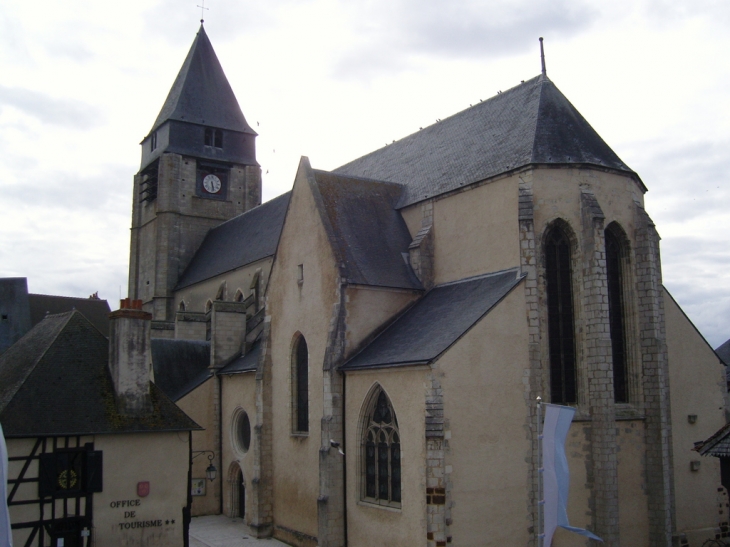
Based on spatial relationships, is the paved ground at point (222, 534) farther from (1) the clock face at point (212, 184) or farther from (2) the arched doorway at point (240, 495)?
(1) the clock face at point (212, 184)

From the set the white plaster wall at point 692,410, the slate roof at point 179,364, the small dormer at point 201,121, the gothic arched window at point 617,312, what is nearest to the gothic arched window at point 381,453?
the gothic arched window at point 617,312

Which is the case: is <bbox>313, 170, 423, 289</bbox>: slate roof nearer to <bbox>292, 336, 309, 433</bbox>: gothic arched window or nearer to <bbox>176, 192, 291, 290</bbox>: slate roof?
<bbox>292, 336, 309, 433</bbox>: gothic arched window

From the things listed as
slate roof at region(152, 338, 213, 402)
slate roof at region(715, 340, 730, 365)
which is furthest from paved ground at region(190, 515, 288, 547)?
slate roof at region(715, 340, 730, 365)

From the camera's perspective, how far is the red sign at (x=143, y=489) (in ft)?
50.0

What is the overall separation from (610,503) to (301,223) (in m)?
10.2

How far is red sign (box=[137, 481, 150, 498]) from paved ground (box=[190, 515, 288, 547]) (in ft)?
13.8

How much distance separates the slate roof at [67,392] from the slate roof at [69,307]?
15857 mm

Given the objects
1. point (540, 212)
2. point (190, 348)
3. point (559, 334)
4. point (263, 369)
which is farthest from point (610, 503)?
point (190, 348)

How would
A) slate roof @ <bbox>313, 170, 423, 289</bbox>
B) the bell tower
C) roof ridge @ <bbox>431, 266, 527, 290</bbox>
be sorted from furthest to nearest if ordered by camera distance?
the bell tower, slate roof @ <bbox>313, 170, 423, 289</bbox>, roof ridge @ <bbox>431, 266, 527, 290</bbox>

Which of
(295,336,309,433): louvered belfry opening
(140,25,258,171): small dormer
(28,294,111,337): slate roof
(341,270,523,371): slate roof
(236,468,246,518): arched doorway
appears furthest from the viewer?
(140,25,258,171): small dormer

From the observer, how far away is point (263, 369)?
2089 centimetres

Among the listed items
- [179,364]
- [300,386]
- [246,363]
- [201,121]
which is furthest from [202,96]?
[300,386]

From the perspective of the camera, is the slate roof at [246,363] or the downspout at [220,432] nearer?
the slate roof at [246,363]

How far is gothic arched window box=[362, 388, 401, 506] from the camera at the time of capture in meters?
15.7
